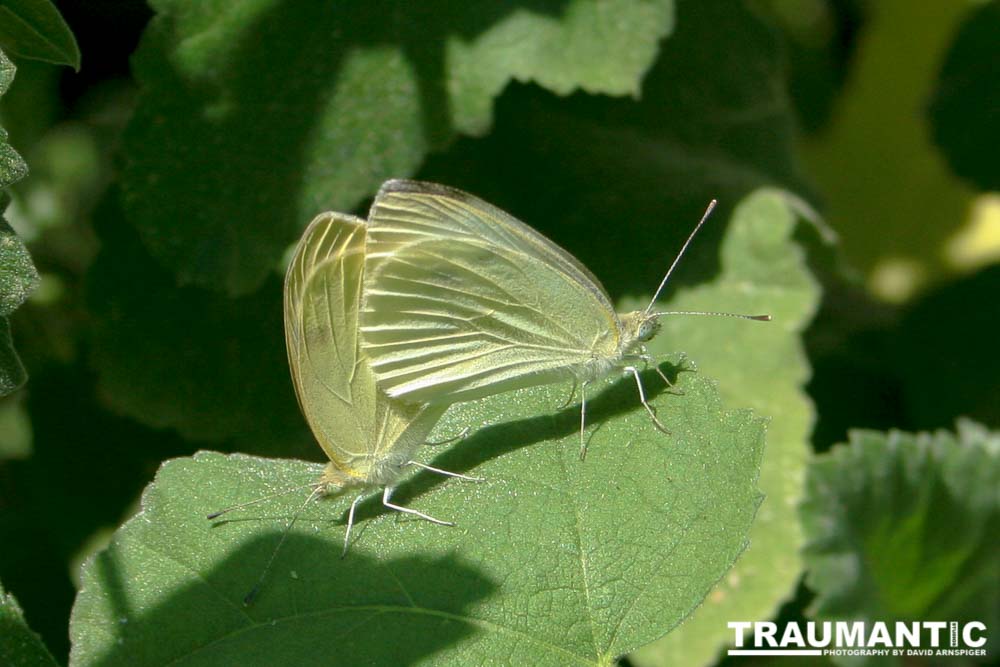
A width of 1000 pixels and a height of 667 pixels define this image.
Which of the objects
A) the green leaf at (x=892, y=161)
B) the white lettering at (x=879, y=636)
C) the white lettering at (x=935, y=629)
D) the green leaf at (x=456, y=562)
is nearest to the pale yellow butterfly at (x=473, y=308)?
the green leaf at (x=456, y=562)

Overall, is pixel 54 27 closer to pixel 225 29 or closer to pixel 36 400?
pixel 225 29

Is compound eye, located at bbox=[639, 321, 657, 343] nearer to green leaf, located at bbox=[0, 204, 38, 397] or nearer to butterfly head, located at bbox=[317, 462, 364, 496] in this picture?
butterfly head, located at bbox=[317, 462, 364, 496]

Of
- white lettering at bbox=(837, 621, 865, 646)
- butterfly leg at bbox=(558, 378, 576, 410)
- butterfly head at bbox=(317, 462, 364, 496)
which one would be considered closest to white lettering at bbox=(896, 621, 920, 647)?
white lettering at bbox=(837, 621, 865, 646)

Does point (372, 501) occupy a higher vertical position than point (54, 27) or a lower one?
lower

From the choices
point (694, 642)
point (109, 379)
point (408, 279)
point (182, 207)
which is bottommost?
point (694, 642)

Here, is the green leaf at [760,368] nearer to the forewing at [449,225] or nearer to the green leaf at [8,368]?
the forewing at [449,225]

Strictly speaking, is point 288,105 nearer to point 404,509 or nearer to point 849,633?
point 404,509

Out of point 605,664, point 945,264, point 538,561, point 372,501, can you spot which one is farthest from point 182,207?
point 945,264

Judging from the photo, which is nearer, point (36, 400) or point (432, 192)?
point (432, 192)
